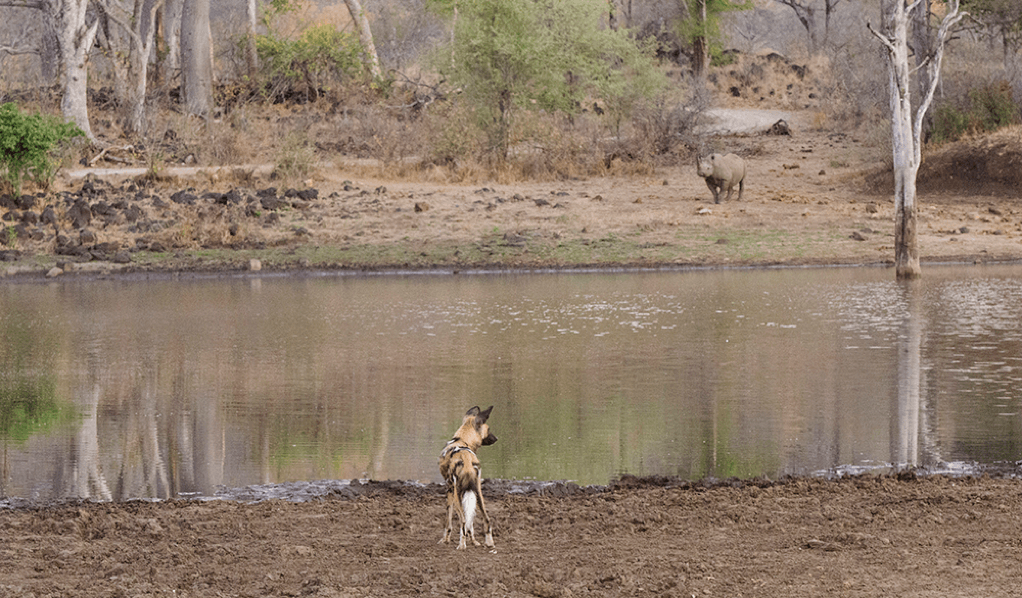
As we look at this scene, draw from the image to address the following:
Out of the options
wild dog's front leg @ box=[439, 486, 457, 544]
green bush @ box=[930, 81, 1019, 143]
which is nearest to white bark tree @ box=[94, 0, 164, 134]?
green bush @ box=[930, 81, 1019, 143]

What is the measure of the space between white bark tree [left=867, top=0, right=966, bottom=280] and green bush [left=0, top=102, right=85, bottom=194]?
1667 centimetres

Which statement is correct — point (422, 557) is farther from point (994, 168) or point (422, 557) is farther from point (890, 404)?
point (994, 168)

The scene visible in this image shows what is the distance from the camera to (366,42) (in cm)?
4603

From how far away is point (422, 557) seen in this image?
19.2 ft

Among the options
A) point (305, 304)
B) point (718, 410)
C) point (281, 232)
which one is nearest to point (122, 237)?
point (281, 232)

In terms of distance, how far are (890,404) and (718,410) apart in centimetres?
135

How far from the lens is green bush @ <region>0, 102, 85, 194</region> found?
25859 millimetres

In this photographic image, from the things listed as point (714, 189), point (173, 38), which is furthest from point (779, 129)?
point (173, 38)

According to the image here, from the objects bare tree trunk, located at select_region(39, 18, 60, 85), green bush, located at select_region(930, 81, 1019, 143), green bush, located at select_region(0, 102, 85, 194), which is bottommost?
green bush, located at select_region(0, 102, 85, 194)

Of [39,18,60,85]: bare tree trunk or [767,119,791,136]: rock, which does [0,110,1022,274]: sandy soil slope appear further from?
[39,18,60,85]: bare tree trunk

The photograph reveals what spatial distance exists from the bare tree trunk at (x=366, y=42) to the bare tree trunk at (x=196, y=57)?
6.26 metres

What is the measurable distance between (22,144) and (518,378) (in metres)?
18.1

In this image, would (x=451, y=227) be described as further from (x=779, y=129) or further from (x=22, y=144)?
(x=779, y=129)

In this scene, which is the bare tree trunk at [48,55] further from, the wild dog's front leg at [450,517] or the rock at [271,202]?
the wild dog's front leg at [450,517]
